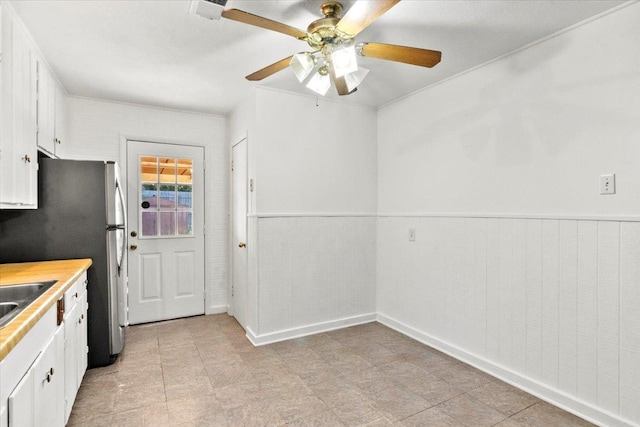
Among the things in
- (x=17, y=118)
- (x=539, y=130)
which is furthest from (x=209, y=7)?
(x=539, y=130)

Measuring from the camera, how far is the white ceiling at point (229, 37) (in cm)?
195

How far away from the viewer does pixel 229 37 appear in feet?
7.49

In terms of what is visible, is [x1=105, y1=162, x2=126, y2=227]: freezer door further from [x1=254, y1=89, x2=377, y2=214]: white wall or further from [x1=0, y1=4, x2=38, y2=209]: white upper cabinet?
[x1=254, y1=89, x2=377, y2=214]: white wall

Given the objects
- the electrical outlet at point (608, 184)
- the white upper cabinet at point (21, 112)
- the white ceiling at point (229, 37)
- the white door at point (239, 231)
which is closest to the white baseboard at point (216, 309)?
the white door at point (239, 231)

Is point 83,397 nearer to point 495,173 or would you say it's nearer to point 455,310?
point 455,310

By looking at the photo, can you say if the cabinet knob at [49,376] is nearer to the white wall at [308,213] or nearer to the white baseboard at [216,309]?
the white wall at [308,213]

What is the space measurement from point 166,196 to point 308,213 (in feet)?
5.53

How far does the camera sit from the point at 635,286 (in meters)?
1.92

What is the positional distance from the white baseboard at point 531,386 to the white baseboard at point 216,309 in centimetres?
218

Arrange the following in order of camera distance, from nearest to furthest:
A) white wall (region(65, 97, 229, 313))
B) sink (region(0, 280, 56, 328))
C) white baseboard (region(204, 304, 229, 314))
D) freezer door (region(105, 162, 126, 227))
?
sink (region(0, 280, 56, 328)) < freezer door (region(105, 162, 126, 227)) < white wall (region(65, 97, 229, 313)) < white baseboard (region(204, 304, 229, 314))

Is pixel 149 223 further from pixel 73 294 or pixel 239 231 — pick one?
pixel 73 294

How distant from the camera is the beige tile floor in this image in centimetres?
210

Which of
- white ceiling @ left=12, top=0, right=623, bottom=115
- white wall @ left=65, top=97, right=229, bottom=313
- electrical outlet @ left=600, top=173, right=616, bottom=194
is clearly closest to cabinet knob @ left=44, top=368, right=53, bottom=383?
white ceiling @ left=12, top=0, right=623, bottom=115

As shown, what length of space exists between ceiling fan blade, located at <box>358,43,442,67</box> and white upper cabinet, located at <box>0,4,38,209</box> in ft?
6.48
